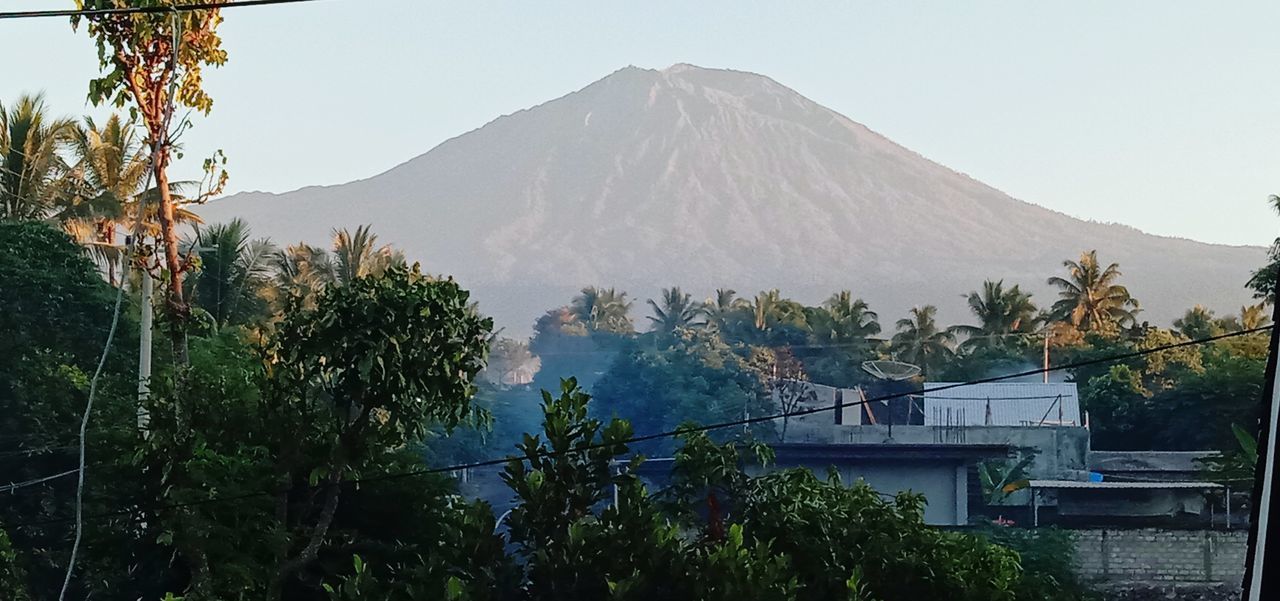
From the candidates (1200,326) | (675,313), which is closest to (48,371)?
(1200,326)

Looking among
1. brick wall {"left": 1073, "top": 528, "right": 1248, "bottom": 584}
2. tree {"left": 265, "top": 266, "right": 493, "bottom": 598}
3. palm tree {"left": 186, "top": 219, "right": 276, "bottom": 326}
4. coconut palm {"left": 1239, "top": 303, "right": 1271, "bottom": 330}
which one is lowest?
brick wall {"left": 1073, "top": 528, "right": 1248, "bottom": 584}

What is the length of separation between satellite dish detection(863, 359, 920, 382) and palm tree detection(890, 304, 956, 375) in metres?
10.7

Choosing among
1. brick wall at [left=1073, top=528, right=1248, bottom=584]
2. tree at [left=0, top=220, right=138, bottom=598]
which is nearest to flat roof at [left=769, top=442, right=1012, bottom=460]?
brick wall at [left=1073, top=528, right=1248, bottom=584]

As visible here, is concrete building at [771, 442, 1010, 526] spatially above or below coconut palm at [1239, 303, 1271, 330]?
below

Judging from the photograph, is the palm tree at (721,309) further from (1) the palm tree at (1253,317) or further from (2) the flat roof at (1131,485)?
(2) the flat roof at (1131,485)

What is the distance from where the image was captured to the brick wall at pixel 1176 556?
108ft

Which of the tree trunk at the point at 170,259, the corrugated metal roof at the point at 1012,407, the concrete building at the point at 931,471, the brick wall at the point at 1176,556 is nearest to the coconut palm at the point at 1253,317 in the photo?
the corrugated metal roof at the point at 1012,407

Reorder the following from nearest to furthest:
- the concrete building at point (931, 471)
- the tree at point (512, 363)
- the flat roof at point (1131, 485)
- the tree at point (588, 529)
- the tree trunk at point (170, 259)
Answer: the tree at point (588, 529), the tree trunk at point (170, 259), the flat roof at point (1131, 485), the concrete building at point (931, 471), the tree at point (512, 363)

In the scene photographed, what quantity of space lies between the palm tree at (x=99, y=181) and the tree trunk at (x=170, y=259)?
53.3 feet

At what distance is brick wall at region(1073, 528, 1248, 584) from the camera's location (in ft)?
108

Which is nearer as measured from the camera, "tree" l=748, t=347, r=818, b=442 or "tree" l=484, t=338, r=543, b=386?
"tree" l=748, t=347, r=818, b=442

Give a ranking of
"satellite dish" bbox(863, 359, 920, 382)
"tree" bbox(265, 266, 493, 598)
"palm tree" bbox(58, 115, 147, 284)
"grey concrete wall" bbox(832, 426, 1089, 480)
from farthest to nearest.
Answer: "satellite dish" bbox(863, 359, 920, 382) < "grey concrete wall" bbox(832, 426, 1089, 480) < "palm tree" bbox(58, 115, 147, 284) < "tree" bbox(265, 266, 493, 598)

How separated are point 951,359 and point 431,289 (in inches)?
2268

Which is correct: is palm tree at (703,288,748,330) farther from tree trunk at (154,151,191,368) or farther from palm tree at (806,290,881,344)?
tree trunk at (154,151,191,368)
